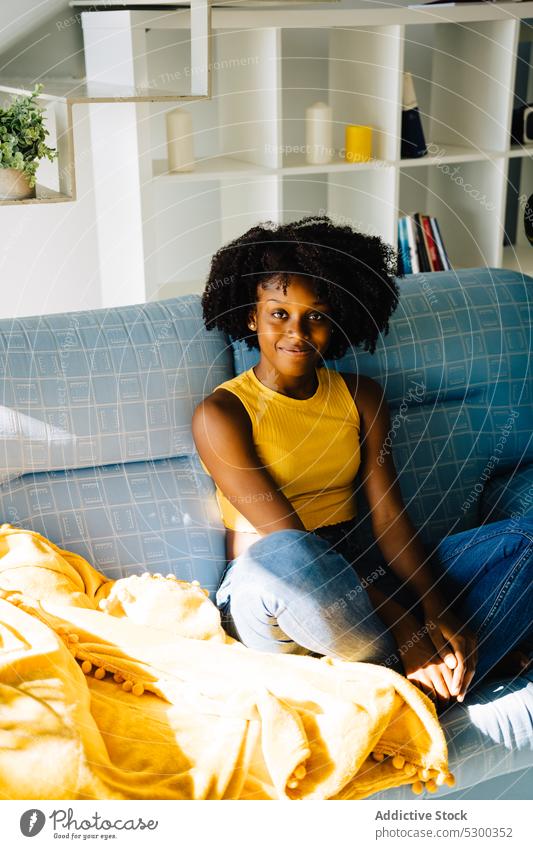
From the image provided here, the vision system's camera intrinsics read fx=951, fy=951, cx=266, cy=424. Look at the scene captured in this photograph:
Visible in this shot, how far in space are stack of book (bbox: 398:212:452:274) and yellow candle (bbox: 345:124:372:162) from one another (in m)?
0.19

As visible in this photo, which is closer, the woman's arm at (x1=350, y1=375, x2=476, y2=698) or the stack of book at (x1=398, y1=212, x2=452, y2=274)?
the woman's arm at (x1=350, y1=375, x2=476, y2=698)

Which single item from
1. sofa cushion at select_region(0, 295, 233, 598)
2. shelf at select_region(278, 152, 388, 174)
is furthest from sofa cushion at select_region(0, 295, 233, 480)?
shelf at select_region(278, 152, 388, 174)

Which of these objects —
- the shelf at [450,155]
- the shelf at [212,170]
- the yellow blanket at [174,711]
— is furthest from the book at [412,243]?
the yellow blanket at [174,711]

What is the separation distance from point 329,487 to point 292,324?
263mm

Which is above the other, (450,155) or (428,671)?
(450,155)

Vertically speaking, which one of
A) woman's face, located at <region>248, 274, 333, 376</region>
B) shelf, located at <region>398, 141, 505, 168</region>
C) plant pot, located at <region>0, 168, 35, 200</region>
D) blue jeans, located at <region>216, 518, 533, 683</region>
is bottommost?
blue jeans, located at <region>216, 518, 533, 683</region>

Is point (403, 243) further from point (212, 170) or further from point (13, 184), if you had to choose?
point (13, 184)

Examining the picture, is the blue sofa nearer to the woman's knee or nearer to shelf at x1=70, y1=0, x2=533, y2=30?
the woman's knee

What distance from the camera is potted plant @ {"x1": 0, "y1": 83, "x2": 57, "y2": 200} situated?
144 cm

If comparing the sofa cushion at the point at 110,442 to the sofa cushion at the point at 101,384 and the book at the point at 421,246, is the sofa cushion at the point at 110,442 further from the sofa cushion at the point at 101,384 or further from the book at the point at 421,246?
the book at the point at 421,246
